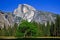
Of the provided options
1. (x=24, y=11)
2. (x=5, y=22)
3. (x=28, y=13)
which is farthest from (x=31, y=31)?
(x=24, y=11)

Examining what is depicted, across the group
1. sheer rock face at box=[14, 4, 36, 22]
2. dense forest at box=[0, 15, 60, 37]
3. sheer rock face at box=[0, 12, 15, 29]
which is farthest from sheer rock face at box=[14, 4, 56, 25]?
dense forest at box=[0, 15, 60, 37]

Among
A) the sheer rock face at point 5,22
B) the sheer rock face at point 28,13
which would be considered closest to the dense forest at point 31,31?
the sheer rock face at point 5,22

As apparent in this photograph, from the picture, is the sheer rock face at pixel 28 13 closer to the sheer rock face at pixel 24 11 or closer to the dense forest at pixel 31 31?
the sheer rock face at pixel 24 11

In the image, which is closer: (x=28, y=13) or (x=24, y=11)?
(x=28, y=13)

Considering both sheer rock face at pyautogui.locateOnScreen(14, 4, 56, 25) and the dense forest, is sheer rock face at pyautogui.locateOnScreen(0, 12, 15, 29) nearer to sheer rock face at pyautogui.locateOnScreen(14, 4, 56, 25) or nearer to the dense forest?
sheer rock face at pyautogui.locateOnScreen(14, 4, 56, 25)

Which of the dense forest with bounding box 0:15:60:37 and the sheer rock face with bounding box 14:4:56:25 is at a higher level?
the sheer rock face with bounding box 14:4:56:25

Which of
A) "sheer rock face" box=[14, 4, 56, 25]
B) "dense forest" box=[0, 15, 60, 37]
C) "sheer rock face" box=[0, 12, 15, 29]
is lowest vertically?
"dense forest" box=[0, 15, 60, 37]

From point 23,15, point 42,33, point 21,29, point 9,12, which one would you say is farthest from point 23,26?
point 23,15

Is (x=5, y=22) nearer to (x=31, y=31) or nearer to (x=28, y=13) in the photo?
(x=28, y=13)

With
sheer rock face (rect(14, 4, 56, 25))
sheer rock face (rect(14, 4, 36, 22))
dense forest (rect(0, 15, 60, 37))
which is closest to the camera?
dense forest (rect(0, 15, 60, 37))

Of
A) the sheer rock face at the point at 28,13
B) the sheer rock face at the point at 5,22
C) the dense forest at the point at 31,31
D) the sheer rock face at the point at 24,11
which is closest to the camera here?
the dense forest at the point at 31,31

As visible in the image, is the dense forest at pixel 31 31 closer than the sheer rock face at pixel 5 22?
Yes

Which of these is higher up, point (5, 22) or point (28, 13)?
point (28, 13)

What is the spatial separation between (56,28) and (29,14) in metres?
92.1
